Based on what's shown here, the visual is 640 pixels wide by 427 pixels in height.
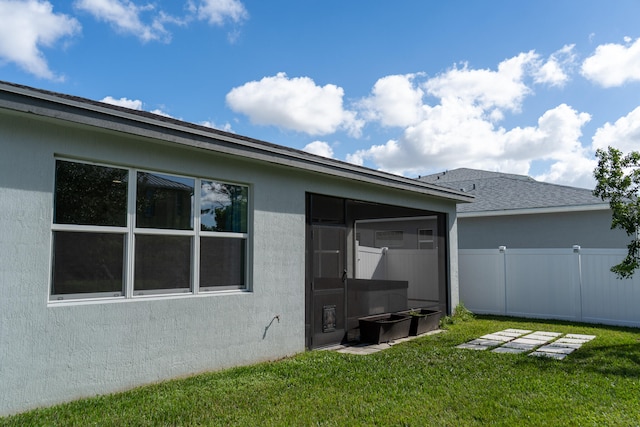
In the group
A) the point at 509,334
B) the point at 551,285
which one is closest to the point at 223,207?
the point at 509,334

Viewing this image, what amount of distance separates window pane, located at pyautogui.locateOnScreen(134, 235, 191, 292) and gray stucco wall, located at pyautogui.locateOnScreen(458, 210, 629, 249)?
37.8 feet

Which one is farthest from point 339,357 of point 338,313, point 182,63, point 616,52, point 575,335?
point 616,52

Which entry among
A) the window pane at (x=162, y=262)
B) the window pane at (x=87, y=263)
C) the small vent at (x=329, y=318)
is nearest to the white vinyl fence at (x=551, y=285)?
the small vent at (x=329, y=318)

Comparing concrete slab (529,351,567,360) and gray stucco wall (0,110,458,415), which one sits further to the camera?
concrete slab (529,351,567,360)

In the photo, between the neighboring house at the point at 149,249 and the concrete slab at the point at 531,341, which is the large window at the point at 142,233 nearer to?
the neighboring house at the point at 149,249

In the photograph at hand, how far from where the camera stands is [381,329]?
7.95 m

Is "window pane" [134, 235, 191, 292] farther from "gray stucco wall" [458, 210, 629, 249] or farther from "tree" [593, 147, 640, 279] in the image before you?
"gray stucco wall" [458, 210, 629, 249]

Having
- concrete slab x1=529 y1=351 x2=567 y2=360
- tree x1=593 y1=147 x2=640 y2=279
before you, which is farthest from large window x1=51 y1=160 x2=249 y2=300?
tree x1=593 y1=147 x2=640 y2=279

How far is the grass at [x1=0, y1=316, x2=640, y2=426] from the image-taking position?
4.10 m

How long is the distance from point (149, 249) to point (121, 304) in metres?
0.68

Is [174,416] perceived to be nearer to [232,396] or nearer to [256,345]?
[232,396]

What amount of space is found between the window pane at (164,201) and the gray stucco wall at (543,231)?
11.5m

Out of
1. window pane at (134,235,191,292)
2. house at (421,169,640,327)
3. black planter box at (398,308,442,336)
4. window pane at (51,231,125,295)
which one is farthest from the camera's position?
house at (421,169,640,327)

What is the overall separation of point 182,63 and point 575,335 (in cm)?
965
